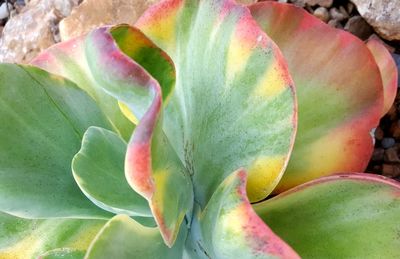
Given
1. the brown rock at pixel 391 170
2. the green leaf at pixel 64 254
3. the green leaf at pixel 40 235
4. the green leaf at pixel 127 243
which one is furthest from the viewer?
the brown rock at pixel 391 170

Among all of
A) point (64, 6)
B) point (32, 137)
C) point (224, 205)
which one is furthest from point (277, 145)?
point (64, 6)

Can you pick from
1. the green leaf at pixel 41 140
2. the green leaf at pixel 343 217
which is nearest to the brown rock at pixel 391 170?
the green leaf at pixel 343 217

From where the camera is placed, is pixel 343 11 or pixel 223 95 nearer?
pixel 223 95

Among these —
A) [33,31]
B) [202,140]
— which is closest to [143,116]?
[202,140]

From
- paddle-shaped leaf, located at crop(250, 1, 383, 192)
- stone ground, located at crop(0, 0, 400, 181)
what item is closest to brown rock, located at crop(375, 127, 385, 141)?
stone ground, located at crop(0, 0, 400, 181)

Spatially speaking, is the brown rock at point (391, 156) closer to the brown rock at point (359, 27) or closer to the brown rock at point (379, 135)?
the brown rock at point (379, 135)

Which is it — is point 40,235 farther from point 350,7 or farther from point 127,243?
point 350,7
